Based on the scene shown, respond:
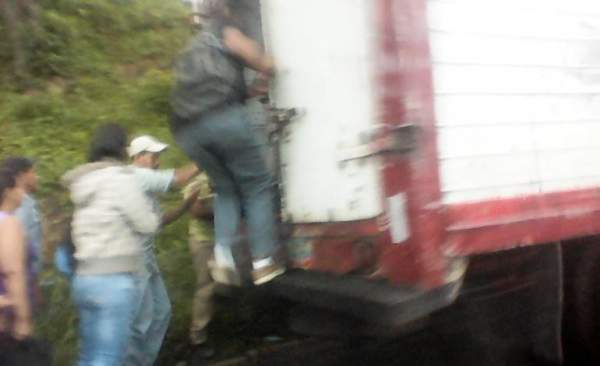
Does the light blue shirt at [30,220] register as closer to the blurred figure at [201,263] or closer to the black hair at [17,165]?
the black hair at [17,165]

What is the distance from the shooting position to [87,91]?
8.66m

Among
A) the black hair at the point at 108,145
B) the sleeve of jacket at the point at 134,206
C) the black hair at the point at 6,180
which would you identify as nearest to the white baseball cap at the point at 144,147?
the black hair at the point at 108,145

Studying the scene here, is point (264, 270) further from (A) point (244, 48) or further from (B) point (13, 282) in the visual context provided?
(B) point (13, 282)

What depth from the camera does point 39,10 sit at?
8.87m

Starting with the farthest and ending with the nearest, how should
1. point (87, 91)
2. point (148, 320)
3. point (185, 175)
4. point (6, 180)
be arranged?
point (87, 91) < point (185, 175) < point (148, 320) < point (6, 180)

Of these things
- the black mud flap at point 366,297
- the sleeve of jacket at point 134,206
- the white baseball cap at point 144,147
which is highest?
the white baseball cap at point 144,147

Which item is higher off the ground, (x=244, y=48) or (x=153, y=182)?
(x=244, y=48)

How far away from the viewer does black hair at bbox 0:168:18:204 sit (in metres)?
4.42

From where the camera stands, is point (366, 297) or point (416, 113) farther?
point (366, 297)

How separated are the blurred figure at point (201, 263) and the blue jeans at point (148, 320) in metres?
0.42

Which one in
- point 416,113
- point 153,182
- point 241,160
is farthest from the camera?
point 153,182

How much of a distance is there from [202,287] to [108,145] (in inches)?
59.7

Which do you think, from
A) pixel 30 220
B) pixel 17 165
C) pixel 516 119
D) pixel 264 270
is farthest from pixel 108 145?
pixel 516 119

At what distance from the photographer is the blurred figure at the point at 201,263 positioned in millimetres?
5504
